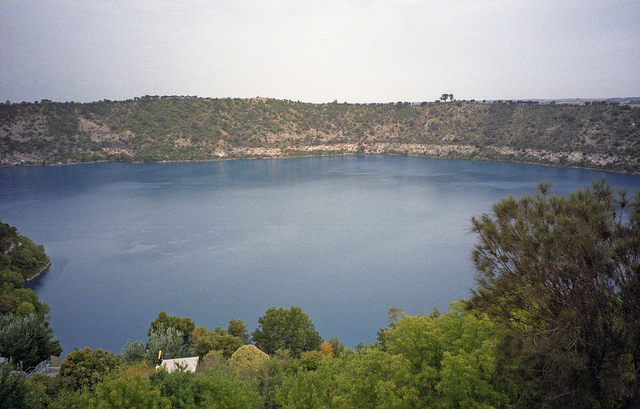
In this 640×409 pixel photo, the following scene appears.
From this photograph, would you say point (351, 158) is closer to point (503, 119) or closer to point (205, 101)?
point (503, 119)

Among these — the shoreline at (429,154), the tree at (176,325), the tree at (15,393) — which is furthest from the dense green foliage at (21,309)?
the shoreline at (429,154)

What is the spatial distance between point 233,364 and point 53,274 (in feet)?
62.8

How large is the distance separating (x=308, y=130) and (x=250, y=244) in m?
65.4

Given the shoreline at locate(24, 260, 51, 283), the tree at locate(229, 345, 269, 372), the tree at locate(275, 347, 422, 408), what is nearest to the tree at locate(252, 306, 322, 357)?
the tree at locate(229, 345, 269, 372)

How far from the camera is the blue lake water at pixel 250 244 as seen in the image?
20.0 m

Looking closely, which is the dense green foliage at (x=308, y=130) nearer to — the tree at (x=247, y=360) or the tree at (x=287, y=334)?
the tree at (x=287, y=334)

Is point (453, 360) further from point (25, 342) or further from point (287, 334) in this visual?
point (25, 342)

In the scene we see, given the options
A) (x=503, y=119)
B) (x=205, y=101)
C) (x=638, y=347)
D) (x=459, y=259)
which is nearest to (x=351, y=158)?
(x=503, y=119)

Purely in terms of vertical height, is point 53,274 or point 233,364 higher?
point 233,364

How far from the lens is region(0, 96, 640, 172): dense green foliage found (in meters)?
62.2

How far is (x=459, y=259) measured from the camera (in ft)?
84.7

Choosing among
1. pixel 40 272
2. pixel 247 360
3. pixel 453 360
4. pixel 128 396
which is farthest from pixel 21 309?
pixel 453 360

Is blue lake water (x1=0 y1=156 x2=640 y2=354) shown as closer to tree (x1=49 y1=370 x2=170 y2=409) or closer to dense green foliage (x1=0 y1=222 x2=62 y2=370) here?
dense green foliage (x1=0 y1=222 x2=62 y2=370)

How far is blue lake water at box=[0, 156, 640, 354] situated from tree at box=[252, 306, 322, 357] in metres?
2.98
